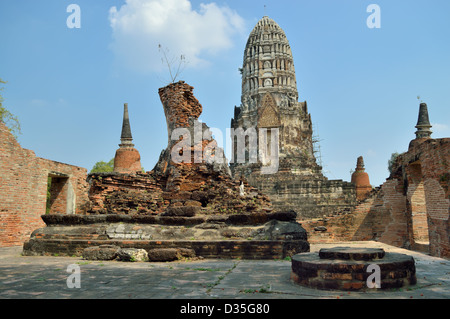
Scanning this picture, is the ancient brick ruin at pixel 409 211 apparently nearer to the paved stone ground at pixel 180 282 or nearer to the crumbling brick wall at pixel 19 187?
the paved stone ground at pixel 180 282

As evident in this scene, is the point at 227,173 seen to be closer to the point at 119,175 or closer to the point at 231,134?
the point at 119,175

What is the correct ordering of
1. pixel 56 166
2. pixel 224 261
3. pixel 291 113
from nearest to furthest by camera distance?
pixel 224 261 < pixel 56 166 < pixel 291 113

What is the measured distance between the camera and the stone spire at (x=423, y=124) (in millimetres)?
20547

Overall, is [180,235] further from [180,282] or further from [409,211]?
[409,211]

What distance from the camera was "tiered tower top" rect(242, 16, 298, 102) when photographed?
37.2 meters

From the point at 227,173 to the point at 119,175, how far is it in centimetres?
331

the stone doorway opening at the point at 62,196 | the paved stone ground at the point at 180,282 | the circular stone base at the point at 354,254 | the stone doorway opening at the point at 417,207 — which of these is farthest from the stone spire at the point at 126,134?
the circular stone base at the point at 354,254

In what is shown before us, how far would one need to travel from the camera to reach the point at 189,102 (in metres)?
12.0

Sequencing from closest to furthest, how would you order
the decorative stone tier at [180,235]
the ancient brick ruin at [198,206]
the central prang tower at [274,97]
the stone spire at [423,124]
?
the decorative stone tier at [180,235], the ancient brick ruin at [198,206], the stone spire at [423,124], the central prang tower at [274,97]

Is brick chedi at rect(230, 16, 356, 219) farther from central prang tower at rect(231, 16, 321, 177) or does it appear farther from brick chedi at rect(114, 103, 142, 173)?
brick chedi at rect(114, 103, 142, 173)

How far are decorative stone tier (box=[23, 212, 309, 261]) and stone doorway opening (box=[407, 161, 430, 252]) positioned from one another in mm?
5988

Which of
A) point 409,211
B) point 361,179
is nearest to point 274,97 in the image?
point 361,179

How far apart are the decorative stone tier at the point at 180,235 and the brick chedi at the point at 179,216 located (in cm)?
2
